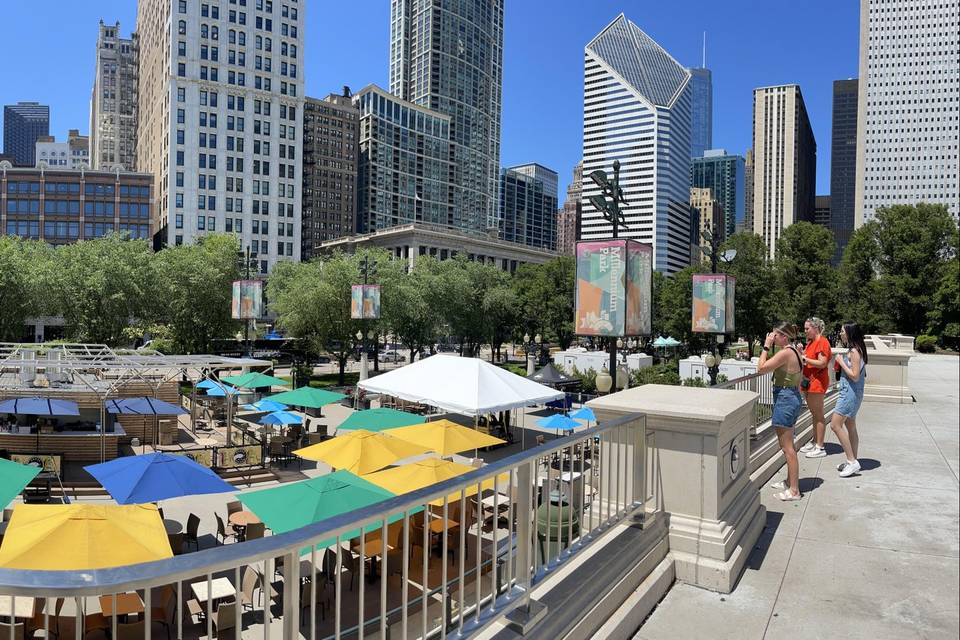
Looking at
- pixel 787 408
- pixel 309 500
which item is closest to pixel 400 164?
pixel 309 500

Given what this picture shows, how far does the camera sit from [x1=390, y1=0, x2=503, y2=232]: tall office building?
186500mm

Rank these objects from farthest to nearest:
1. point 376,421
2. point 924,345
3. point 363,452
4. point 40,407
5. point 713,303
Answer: point 924,345
point 713,303
point 40,407
point 376,421
point 363,452

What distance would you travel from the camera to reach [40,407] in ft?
56.2

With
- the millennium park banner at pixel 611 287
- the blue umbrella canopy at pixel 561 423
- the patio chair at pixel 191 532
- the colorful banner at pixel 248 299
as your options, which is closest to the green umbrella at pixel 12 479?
the patio chair at pixel 191 532

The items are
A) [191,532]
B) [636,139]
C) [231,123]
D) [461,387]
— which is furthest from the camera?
[636,139]

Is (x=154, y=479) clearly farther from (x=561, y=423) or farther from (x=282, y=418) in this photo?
(x=561, y=423)

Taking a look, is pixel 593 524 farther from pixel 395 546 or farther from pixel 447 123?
pixel 447 123

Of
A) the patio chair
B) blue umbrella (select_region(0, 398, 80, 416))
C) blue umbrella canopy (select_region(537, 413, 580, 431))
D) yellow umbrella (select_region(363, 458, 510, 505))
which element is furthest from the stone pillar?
blue umbrella (select_region(0, 398, 80, 416))

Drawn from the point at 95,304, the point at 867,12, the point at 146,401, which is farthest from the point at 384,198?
the point at 146,401

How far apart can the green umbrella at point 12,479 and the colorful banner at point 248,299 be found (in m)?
23.9

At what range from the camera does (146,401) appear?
1975cm

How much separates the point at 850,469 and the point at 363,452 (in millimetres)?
8167

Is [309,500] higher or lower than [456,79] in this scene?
lower

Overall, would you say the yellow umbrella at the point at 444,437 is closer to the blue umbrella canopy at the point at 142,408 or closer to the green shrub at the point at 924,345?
the blue umbrella canopy at the point at 142,408
